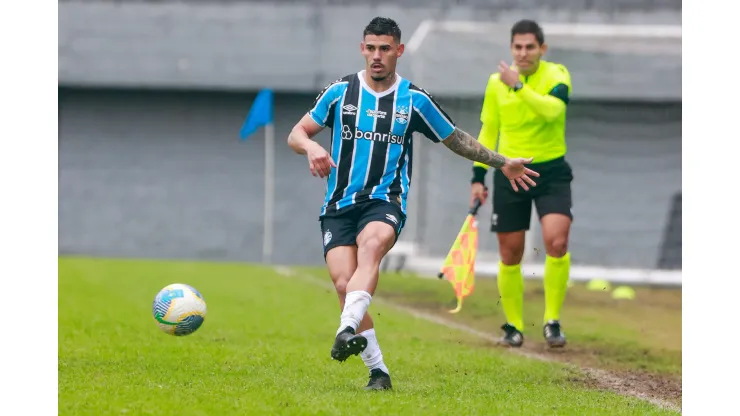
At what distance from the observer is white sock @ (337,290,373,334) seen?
6.57 m

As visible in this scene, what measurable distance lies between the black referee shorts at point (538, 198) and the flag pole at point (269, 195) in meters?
20.4

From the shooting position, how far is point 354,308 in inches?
262

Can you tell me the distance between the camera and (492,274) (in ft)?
61.8

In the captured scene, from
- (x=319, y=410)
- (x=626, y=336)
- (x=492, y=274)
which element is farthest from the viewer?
→ (x=492, y=274)

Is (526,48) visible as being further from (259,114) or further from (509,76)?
(259,114)

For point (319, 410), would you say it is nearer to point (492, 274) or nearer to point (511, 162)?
point (511, 162)

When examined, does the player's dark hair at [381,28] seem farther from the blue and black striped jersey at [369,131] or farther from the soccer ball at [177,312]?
the soccer ball at [177,312]

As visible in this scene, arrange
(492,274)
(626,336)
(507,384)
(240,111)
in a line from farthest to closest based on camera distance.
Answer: (240,111) → (492,274) → (626,336) → (507,384)

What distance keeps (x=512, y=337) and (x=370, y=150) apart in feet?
11.8

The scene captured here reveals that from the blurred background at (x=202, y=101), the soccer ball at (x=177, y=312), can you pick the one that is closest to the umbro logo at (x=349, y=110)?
the soccer ball at (x=177, y=312)

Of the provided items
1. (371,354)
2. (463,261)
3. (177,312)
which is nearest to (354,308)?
(371,354)
